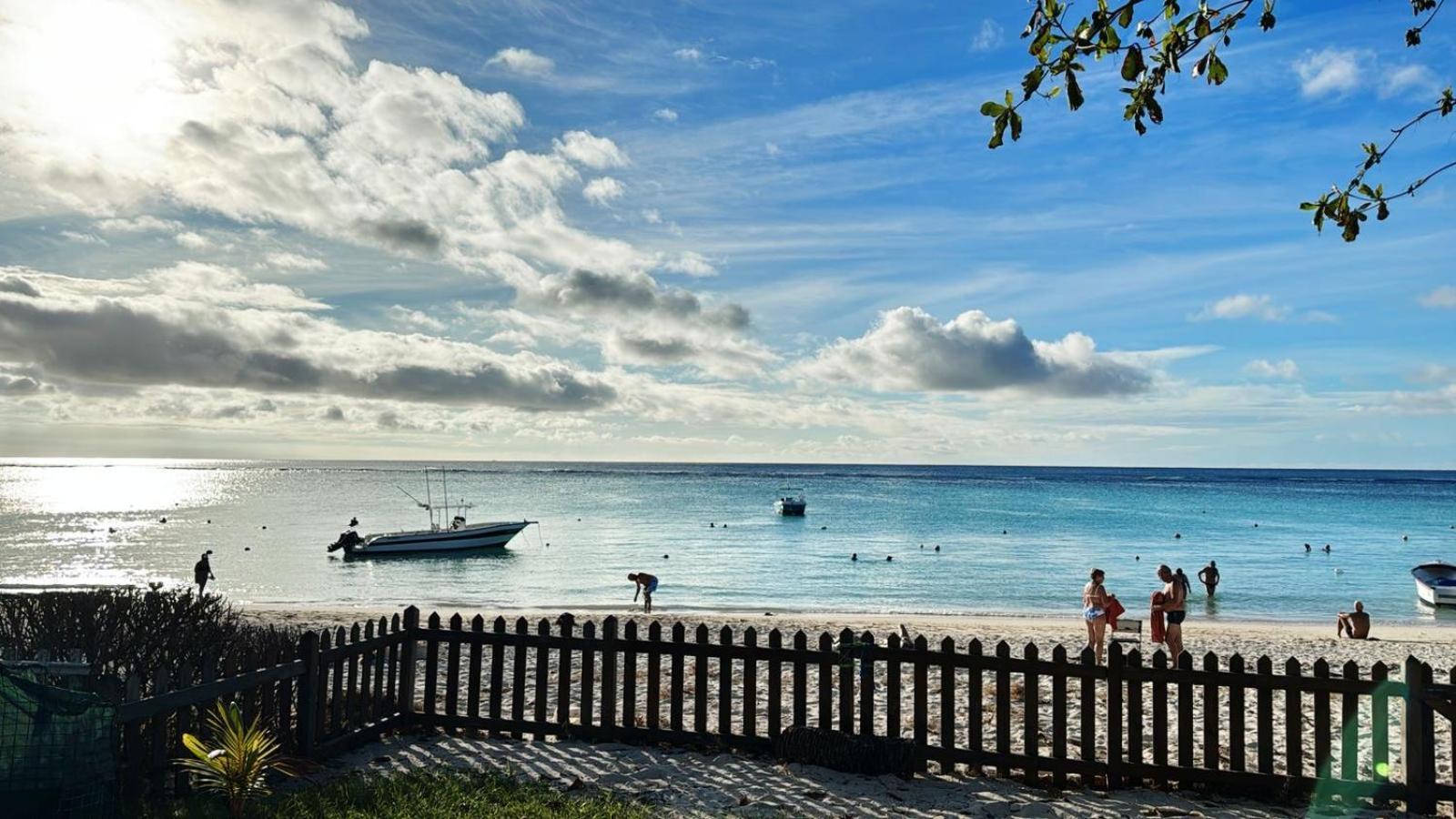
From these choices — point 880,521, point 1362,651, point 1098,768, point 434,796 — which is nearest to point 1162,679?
point 1098,768

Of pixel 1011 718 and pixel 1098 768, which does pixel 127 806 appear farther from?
pixel 1011 718

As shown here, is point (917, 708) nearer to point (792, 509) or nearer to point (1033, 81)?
point (1033, 81)

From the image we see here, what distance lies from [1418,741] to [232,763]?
30.9 ft

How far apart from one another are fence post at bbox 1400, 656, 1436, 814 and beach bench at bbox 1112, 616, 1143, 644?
13.5 m

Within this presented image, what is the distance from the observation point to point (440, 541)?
2371 inches

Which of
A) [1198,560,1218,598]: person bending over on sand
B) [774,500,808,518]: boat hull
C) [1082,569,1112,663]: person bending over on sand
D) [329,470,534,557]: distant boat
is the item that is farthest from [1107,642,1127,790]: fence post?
[774,500,808,518]: boat hull

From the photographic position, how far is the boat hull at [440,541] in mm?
57806

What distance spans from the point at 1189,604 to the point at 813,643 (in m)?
24.6

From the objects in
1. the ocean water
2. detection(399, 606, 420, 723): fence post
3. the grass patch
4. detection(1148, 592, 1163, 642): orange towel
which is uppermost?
detection(399, 606, 420, 723): fence post

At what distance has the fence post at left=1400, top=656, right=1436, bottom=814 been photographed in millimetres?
7949

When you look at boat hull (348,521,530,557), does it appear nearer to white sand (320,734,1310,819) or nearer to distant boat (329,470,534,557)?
distant boat (329,470,534,557)

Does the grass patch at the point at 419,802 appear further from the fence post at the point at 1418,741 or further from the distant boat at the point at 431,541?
the distant boat at the point at 431,541

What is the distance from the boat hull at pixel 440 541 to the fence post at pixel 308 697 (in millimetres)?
51439

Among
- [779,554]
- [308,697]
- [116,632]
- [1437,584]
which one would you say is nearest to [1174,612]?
[308,697]
